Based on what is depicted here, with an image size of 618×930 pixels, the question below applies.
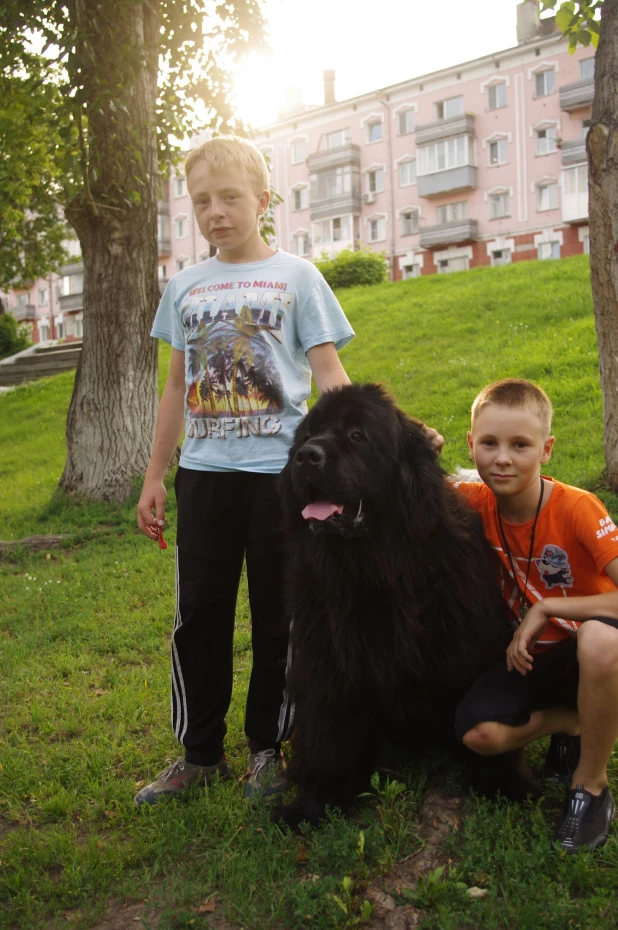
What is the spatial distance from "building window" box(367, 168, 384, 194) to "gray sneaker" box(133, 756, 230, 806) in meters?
40.4

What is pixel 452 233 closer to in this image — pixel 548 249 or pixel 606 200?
pixel 548 249

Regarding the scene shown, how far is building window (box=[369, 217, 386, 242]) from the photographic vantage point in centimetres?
4078

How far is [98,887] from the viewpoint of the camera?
8.06 ft

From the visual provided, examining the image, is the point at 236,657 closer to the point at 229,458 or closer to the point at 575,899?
the point at 229,458

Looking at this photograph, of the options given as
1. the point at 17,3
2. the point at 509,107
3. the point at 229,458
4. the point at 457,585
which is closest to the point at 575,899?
the point at 457,585

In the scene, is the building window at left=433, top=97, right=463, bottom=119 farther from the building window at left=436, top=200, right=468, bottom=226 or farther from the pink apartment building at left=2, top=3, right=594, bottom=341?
the building window at left=436, top=200, right=468, bottom=226

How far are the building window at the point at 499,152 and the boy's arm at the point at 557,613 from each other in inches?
1468

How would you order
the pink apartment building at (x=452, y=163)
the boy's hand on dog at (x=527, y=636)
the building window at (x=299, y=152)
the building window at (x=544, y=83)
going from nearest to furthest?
1. the boy's hand on dog at (x=527, y=636)
2. the pink apartment building at (x=452, y=163)
3. the building window at (x=544, y=83)
4. the building window at (x=299, y=152)

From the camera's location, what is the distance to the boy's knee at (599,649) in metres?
2.39

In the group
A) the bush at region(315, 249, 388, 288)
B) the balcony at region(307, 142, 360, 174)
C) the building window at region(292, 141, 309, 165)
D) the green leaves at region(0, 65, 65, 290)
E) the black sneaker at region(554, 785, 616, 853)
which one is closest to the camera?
the black sneaker at region(554, 785, 616, 853)

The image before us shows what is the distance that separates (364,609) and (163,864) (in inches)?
40.4

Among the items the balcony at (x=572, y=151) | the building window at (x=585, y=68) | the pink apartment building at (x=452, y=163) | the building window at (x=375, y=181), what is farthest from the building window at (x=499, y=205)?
the building window at (x=375, y=181)

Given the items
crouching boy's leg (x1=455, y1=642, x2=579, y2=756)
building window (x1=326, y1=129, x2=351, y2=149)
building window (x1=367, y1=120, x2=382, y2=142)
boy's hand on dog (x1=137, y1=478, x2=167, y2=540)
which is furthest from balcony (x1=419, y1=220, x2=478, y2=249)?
crouching boy's leg (x1=455, y1=642, x2=579, y2=756)

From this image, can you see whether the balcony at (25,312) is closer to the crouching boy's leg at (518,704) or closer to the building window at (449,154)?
the building window at (449,154)
